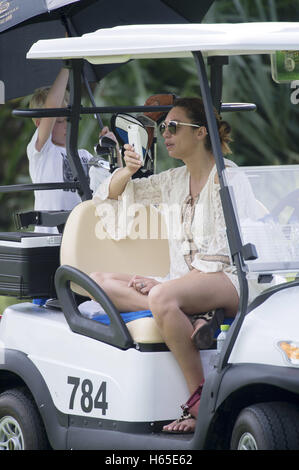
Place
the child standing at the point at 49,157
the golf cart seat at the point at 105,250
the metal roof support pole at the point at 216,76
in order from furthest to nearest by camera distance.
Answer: the child standing at the point at 49,157
the metal roof support pole at the point at 216,76
the golf cart seat at the point at 105,250

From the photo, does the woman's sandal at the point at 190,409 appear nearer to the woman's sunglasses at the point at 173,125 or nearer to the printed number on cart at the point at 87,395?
the printed number on cart at the point at 87,395

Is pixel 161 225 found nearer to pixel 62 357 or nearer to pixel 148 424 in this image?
pixel 62 357

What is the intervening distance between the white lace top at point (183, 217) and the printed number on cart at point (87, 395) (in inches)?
20.9

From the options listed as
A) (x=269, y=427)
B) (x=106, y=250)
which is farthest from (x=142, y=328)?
(x=269, y=427)

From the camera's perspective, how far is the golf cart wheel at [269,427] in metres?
3.39

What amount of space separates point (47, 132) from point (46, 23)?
0.54 metres

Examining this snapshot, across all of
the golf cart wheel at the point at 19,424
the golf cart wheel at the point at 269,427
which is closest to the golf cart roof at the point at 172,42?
the golf cart wheel at the point at 269,427

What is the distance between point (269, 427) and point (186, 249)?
3.37ft

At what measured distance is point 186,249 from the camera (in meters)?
4.25

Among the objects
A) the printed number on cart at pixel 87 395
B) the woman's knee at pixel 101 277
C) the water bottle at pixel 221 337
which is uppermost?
the woman's knee at pixel 101 277

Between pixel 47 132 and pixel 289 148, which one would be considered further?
pixel 289 148

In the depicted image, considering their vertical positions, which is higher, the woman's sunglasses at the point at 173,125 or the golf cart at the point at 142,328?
the woman's sunglasses at the point at 173,125

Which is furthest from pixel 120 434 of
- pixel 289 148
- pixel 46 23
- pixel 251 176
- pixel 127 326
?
pixel 289 148

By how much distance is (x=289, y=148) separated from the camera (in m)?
8.98
